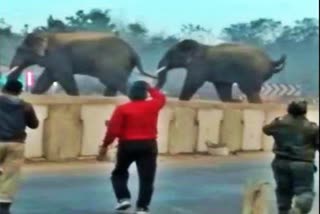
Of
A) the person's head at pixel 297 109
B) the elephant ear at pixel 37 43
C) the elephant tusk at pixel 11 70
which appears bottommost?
the person's head at pixel 297 109

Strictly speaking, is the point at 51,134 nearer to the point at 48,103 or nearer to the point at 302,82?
the point at 48,103

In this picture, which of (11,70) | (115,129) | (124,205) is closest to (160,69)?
(115,129)

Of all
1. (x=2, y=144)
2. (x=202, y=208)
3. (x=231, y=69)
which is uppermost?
(x=231, y=69)

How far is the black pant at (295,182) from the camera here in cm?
813

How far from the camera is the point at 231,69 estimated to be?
31.8 ft

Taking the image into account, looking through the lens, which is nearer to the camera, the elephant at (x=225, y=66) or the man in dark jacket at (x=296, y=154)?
the man in dark jacket at (x=296, y=154)

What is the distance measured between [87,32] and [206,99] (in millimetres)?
1439

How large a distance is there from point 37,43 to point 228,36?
1.94m

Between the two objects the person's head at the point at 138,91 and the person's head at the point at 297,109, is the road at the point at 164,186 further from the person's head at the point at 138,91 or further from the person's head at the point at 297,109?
the person's head at the point at 297,109

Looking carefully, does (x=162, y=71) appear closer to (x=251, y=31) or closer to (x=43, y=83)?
(x=251, y=31)

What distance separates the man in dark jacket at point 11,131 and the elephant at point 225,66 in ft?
5.37

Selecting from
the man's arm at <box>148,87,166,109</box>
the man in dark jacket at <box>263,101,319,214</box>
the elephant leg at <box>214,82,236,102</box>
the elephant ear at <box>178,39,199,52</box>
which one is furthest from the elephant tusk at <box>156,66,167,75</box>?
the man in dark jacket at <box>263,101,319,214</box>

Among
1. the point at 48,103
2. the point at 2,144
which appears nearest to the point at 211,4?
the point at 48,103

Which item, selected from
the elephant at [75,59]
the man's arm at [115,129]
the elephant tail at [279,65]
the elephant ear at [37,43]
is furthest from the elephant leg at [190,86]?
the elephant ear at [37,43]
